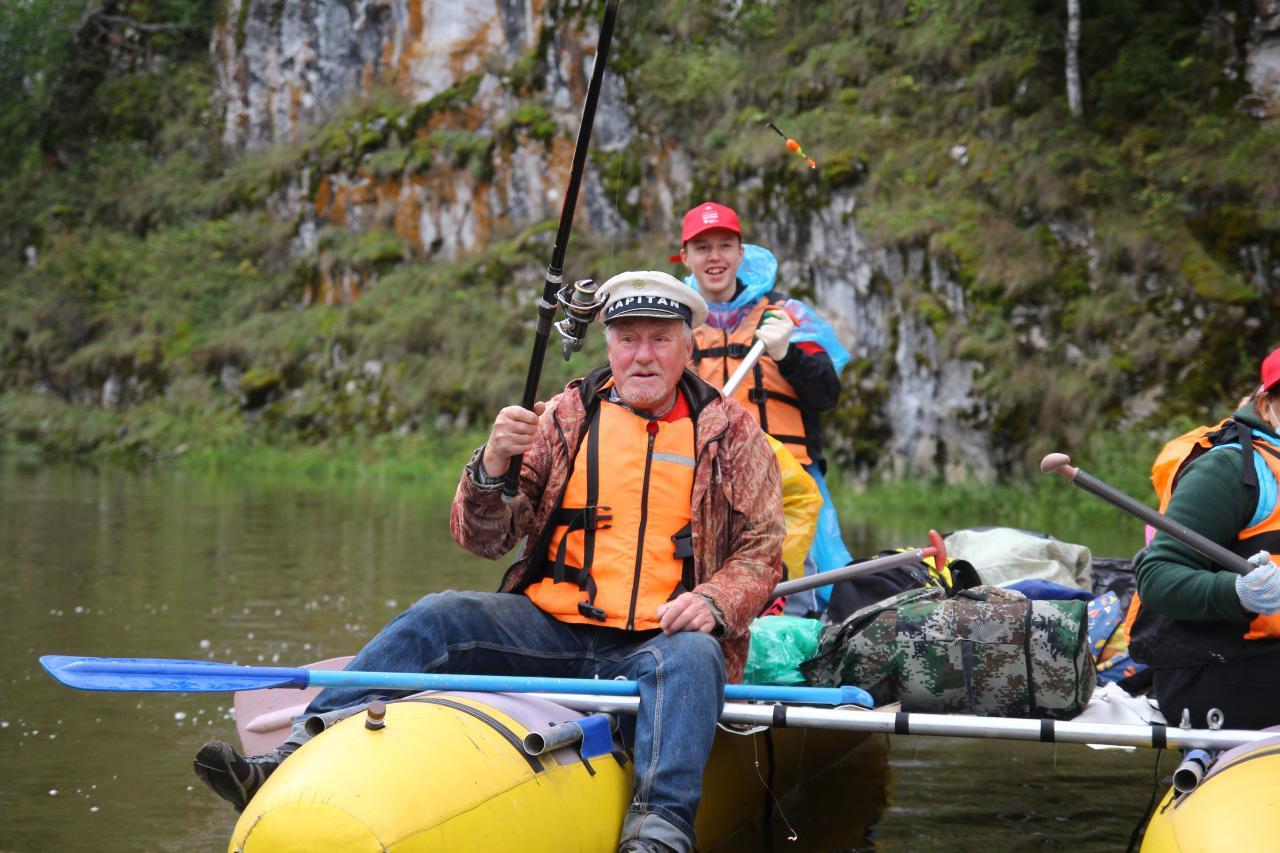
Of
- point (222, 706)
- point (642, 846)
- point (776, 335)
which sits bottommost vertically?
point (222, 706)

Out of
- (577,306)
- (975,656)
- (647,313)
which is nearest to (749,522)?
(647,313)

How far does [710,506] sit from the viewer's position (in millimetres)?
4047

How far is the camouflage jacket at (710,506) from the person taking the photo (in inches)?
156

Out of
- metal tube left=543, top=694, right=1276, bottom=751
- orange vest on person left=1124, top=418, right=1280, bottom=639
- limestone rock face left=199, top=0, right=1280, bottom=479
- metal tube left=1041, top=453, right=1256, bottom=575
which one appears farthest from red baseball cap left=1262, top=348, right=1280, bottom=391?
limestone rock face left=199, top=0, right=1280, bottom=479

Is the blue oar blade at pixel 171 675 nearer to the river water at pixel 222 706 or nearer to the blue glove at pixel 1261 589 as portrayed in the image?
the river water at pixel 222 706

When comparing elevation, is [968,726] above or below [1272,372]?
below

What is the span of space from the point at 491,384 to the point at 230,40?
15.6 metres

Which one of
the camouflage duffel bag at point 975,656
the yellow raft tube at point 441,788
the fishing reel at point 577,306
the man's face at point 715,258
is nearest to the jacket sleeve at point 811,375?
the man's face at point 715,258

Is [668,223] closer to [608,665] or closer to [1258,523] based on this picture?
[608,665]

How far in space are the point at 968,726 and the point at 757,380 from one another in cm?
230

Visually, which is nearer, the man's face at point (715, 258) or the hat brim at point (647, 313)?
the hat brim at point (647, 313)

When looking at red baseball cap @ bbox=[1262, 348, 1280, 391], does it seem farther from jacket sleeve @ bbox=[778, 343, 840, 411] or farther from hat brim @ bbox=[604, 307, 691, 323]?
jacket sleeve @ bbox=[778, 343, 840, 411]

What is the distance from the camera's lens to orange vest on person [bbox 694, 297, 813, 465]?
581 cm

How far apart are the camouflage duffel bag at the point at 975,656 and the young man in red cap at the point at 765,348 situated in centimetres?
113
